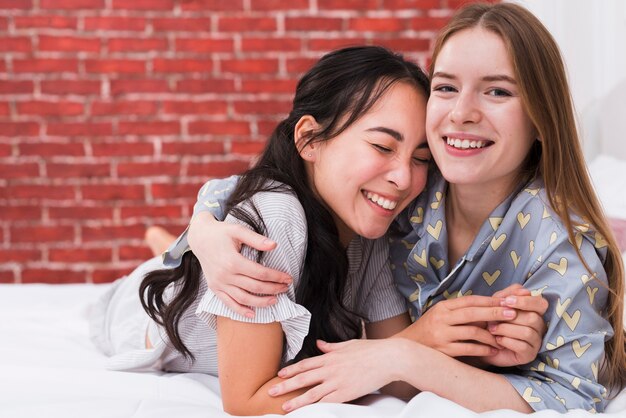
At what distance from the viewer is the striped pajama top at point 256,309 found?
1.18 meters

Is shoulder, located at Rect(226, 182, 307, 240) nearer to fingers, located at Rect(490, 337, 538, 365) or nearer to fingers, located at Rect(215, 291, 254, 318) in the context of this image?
fingers, located at Rect(215, 291, 254, 318)

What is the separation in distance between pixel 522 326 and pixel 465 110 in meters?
0.37

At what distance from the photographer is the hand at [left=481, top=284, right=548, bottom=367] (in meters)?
1.13

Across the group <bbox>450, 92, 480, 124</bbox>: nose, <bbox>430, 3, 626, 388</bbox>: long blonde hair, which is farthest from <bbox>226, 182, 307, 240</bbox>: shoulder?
<bbox>430, 3, 626, 388</bbox>: long blonde hair

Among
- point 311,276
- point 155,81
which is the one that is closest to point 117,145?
point 155,81

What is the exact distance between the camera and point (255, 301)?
3.71ft

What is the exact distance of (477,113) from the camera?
122cm

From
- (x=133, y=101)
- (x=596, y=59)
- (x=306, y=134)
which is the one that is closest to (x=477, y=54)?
(x=306, y=134)

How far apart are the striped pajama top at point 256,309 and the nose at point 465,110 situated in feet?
1.02

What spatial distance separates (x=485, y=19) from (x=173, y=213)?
72.7 inches

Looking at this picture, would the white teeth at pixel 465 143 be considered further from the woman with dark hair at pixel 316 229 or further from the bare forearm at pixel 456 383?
the bare forearm at pixel 456 383

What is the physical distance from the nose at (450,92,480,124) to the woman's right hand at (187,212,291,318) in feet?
1.25

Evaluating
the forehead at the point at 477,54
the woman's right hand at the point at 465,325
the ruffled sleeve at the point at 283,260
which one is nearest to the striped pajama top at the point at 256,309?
the ruffled sleeve at the point at 283,260

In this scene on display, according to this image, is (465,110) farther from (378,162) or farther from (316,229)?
(316,229)
